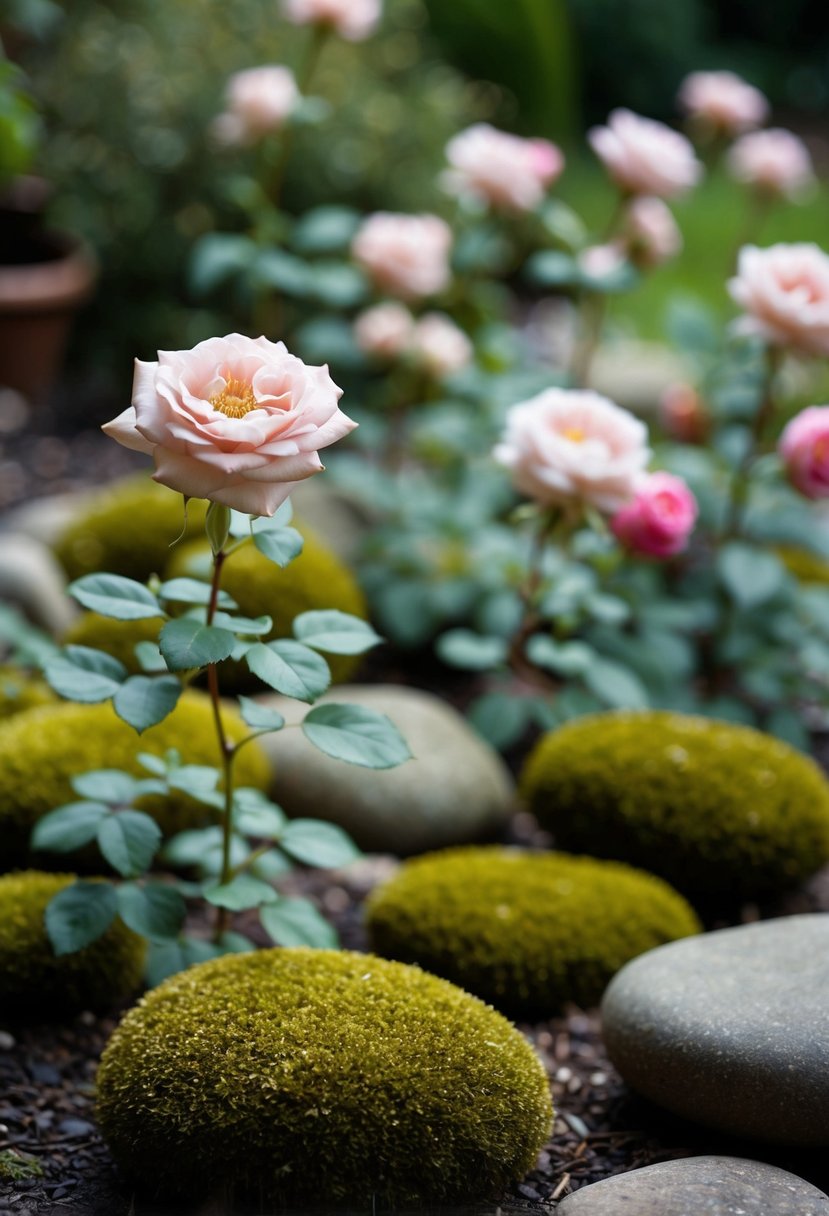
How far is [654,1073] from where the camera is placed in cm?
172

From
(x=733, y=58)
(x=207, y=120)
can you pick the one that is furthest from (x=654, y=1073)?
(x=733, y=58)

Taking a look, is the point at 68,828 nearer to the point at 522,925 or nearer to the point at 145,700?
the point at 145,700

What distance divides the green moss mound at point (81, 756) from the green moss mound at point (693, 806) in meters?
0.56

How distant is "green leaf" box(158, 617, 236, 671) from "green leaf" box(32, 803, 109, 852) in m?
0.38

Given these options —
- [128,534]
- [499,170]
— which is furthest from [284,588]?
[499,170]

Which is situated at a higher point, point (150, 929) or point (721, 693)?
point (150, 929)

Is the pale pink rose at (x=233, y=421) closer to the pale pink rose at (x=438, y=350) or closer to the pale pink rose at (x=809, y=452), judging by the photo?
the pale pink rose at (x=809, y=452)

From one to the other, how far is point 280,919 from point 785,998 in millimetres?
656

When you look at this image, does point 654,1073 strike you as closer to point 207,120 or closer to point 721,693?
point 721,693

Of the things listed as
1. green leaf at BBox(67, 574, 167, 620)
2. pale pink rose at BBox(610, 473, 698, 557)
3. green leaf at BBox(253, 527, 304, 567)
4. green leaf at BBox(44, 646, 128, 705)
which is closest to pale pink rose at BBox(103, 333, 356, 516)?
green leaf at BBox(253, 527, 304, 567)

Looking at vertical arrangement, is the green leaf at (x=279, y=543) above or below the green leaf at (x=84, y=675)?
above

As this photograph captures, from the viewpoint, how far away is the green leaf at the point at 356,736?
5.28 ft

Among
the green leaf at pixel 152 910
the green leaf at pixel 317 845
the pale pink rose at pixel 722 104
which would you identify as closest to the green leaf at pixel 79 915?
the green leaf at pixel 152 910

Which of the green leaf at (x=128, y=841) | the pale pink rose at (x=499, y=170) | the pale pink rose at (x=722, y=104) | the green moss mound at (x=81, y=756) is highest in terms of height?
the pale pink rose at (x=722, y=104)
